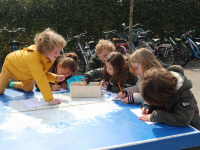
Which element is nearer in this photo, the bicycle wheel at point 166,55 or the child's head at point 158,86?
the child's head at point 158,86

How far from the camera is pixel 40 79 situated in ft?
6.93

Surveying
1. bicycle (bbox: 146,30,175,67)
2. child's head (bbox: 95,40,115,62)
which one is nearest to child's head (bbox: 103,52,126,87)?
child's head (bbox: 95,40,115,62)

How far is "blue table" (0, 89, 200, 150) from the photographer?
1346 millimetres

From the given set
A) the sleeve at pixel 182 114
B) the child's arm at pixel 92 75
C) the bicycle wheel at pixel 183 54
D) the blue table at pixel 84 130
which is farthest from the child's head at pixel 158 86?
the bicycle wheel at pixel 183 54

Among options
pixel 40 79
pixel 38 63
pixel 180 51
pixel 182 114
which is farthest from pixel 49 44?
pixel 180 51

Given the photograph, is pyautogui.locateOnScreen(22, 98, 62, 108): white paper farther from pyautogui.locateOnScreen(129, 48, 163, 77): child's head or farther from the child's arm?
pyautogui.locateOnScreen(129, 48, 163, 77): child's head

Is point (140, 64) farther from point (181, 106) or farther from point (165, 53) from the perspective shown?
point (165, 53)

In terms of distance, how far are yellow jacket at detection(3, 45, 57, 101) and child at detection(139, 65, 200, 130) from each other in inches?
39.0

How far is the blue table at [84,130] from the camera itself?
1346 mm

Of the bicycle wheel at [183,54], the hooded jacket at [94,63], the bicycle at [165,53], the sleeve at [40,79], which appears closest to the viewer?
the sleeve at [40,79]

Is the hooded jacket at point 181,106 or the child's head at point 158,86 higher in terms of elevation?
the child's head at point 158,86

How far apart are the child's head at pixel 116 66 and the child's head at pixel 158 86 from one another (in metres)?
1.00

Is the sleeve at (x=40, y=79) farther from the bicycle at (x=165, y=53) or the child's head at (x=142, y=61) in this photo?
the bicycle at (x=165, y=53)

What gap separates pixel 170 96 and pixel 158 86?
0.45 ft
